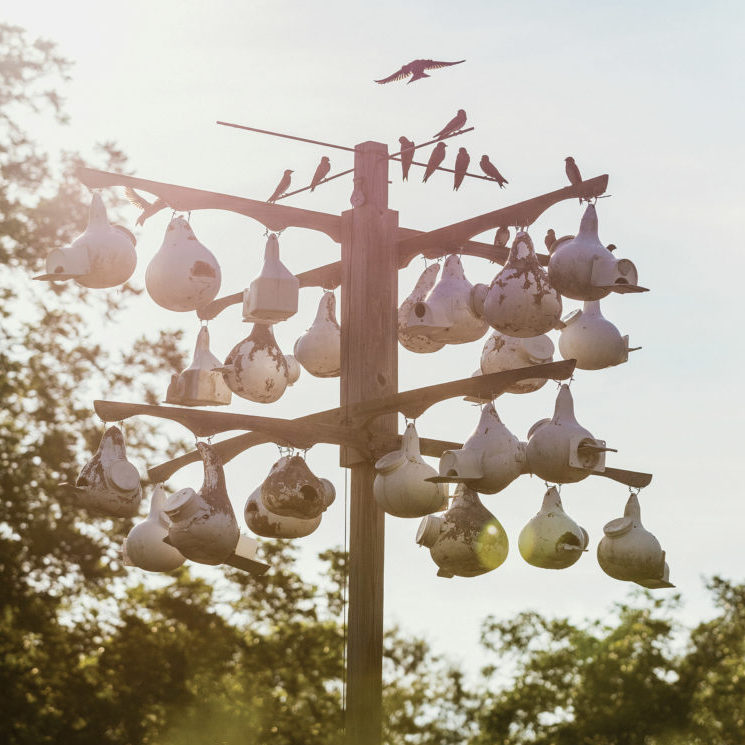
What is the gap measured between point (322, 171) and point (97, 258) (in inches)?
48.5

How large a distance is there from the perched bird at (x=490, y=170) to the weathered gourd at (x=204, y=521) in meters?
1.74

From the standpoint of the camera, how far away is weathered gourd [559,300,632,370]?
639cm

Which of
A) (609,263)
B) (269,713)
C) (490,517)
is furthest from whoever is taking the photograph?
(269,713)

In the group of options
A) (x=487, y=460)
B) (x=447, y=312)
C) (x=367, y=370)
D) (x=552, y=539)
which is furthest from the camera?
(x=447, y=312)

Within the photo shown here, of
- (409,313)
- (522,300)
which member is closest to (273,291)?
(409,313)

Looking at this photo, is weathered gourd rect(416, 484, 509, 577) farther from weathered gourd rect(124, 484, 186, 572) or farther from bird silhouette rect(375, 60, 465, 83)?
bird silhouette rect(375, 60, 465, 83)

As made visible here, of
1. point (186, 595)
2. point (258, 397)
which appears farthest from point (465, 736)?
point (258, 397)

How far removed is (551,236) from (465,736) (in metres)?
16.1

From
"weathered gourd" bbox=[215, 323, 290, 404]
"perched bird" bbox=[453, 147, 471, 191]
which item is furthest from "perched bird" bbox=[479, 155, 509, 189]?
"weathered gourd" bbox=[215, 323, 290, 404]

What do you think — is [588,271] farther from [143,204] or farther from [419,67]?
[143,204]

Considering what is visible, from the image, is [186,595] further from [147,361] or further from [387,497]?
[387,497]

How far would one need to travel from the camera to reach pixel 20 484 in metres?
14.7

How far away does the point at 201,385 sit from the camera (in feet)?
23.1

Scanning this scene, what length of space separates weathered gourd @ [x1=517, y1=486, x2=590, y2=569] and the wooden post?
1.98 feet
